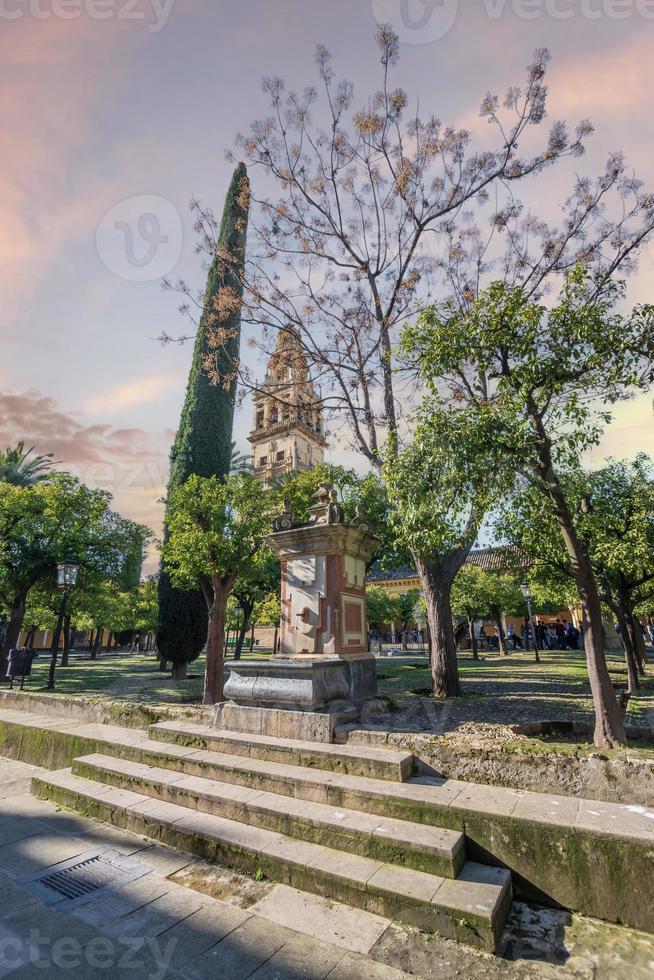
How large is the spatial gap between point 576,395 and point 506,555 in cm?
910

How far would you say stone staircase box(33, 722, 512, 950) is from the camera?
315cm

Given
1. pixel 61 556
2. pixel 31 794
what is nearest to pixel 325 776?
pixel 31 794

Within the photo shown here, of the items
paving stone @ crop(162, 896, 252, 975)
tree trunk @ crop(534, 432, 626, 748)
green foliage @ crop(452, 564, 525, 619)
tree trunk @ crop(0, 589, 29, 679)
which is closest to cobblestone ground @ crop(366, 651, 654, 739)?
tree trunk @ crop(534, 432, 626, 748)

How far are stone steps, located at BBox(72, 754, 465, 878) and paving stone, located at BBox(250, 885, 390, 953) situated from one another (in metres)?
0.43

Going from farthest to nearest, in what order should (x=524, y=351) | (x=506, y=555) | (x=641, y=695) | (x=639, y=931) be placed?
(x=506, y=555), (x=641, y=695), (x=524, y=351), (x=639, y=931)

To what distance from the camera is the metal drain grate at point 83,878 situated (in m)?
3.59

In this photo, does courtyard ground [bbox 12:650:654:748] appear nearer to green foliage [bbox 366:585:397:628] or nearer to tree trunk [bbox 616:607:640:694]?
tree trunk [bbox 616:607:640:694]

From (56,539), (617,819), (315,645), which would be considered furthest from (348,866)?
(56,539)

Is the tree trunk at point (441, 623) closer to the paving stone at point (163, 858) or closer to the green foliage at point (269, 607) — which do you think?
the paving stone at point (163, 858)

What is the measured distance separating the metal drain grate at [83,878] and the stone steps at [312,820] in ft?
2.98

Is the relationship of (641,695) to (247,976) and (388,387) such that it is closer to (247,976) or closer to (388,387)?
(388,387)

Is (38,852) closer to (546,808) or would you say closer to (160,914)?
(160,914)

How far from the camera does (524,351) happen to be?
550 centimetres

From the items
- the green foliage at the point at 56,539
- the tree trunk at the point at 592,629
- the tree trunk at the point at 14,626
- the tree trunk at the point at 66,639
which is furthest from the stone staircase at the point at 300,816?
the tree trunk at the point at 66,639
